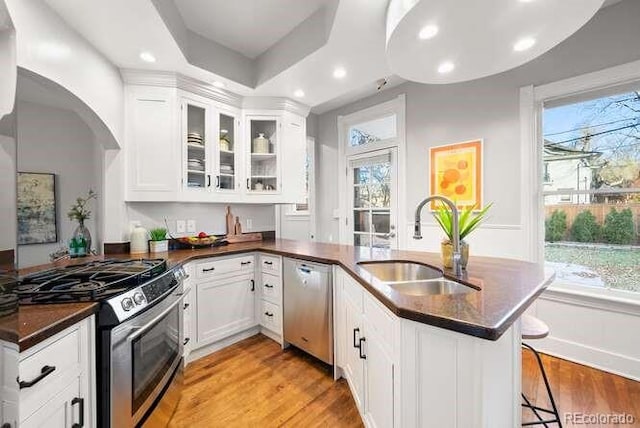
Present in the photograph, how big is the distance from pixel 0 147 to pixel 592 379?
10.7 ft

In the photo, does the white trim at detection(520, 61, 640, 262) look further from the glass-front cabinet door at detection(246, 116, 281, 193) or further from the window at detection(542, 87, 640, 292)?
the glass-front cabinet door at detection(246, 116, 281, 193)

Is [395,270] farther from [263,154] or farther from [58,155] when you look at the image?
[58,155]

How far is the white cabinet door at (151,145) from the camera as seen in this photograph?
230cm

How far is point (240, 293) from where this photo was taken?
8.32 feet

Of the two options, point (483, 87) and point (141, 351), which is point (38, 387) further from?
point (483, 87)

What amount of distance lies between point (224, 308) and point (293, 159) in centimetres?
173

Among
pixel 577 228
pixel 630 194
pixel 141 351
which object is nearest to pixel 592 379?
pixel 577 228

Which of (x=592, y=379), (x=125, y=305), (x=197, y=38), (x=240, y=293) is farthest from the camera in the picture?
(x=240, y=293)

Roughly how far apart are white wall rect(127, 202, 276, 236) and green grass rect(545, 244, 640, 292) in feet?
9.80

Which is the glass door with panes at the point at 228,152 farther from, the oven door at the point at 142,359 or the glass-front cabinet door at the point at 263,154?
the oven door at the point at 142,359

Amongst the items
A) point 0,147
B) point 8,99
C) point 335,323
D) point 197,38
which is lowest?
point 335,323

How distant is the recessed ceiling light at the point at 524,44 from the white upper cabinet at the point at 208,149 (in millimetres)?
2140

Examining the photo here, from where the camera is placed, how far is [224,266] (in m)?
2.42

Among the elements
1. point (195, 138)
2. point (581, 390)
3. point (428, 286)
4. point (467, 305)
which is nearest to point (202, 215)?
point (195, 138)
